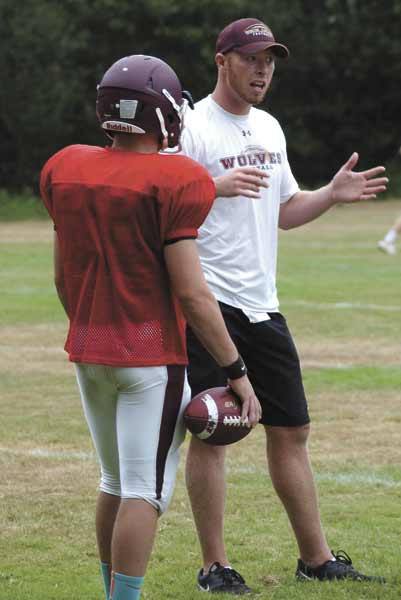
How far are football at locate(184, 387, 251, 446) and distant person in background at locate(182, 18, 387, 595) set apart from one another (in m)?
0.69

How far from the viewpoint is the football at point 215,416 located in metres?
4.35

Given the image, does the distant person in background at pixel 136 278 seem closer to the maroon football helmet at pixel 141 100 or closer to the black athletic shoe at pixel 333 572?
the maroon football helmet at pixel 141 100

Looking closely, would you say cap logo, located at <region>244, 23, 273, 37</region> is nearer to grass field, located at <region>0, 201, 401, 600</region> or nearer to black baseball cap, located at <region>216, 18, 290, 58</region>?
black baseball cap, located at <region>216, 18, 290, 58</region>

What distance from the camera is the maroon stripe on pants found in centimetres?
426

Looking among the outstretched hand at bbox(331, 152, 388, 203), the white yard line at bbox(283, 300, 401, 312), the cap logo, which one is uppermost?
the cap logo

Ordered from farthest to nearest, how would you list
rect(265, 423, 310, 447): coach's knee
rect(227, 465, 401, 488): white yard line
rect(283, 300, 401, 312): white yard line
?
rect(283, 300, 401, 312): white yard line
rect(227, 465, 401, 488): white yard line
rect(265, 423, 310, 447): coach's knee

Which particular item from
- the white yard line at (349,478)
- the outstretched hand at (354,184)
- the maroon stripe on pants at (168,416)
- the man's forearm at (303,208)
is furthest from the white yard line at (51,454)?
the maroon stripe on pants at (168,416)

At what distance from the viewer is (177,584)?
208 inches

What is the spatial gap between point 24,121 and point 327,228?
1100cm

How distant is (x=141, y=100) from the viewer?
13.7 feet

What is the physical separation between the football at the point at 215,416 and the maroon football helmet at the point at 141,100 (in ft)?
2.78

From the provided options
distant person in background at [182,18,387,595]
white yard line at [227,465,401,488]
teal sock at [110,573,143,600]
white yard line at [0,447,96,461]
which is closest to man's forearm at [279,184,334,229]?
distant person in background at [182,18,387,595]

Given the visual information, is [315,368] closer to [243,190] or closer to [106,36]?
[243,190]

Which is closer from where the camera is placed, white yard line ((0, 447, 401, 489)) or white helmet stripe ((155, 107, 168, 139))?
white helmet stripe ((155, 107, 168, 139))
